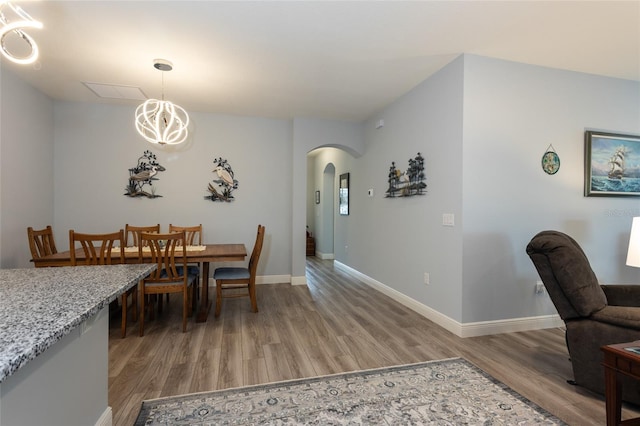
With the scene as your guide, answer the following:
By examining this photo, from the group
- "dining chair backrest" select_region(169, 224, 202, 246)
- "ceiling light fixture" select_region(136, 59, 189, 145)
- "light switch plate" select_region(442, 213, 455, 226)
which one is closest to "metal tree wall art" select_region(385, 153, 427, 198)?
"light switch plate" select_region(442, 213, 455, 226)

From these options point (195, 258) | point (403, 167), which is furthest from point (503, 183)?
point (195, 258)

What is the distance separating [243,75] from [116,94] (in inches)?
71.8

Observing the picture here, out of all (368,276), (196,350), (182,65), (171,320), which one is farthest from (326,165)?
(196,350)

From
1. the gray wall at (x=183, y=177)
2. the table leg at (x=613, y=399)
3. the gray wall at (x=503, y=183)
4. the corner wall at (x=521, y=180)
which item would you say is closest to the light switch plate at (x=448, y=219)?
the gray wall at (x=503, y=183)

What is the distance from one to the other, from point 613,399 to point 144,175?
5186mm

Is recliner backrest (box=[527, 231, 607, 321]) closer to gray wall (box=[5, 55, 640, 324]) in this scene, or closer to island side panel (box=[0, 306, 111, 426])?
gray wall (box=[5, 55, 640, 324])

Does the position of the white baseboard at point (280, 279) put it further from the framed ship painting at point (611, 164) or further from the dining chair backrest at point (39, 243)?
the framed ship painting at point (611, 164)

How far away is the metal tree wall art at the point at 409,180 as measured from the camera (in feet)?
11.4

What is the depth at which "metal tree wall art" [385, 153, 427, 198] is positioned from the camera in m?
3.47

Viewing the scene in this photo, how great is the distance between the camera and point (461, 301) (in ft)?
9.45

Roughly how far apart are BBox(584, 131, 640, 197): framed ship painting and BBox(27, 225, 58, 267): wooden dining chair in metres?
5.61

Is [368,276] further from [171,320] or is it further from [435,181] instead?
[171,320]

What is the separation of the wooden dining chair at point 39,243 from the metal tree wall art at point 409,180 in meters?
3.95

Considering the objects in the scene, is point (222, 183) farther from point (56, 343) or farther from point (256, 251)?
point (56, 343)
